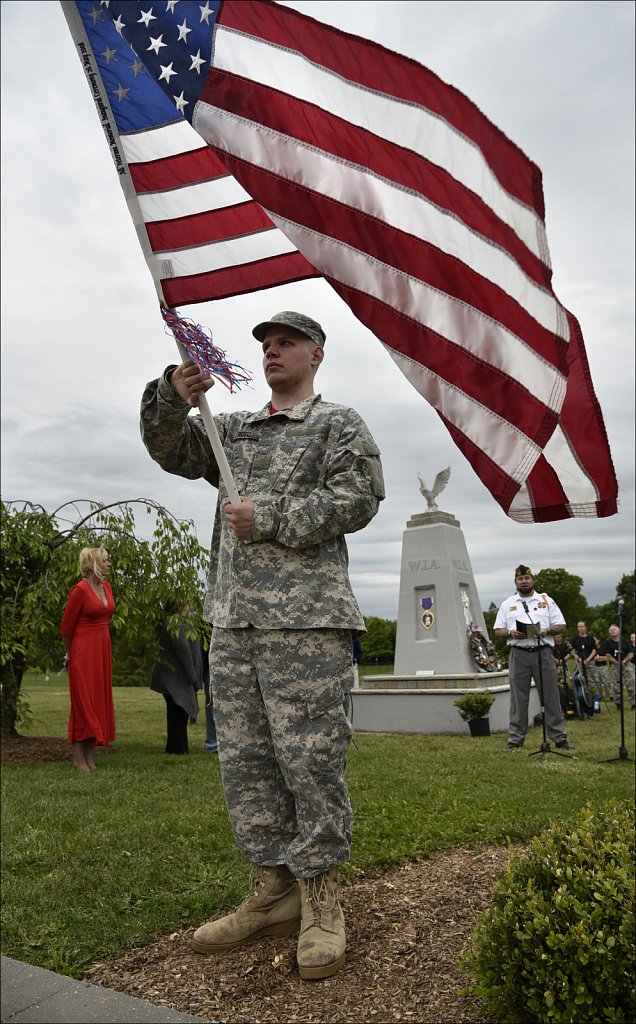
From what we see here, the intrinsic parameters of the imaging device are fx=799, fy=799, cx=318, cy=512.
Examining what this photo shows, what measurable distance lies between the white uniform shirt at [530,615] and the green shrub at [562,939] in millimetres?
7211

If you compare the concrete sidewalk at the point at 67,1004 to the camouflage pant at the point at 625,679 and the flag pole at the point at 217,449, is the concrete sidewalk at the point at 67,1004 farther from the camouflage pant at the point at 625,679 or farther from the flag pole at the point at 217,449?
the camouflage pant at the point at 625,679

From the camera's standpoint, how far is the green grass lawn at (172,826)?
3.50m

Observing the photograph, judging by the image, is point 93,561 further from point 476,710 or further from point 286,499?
point 476,710

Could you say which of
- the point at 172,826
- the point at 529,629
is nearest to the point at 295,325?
the point at 172,826

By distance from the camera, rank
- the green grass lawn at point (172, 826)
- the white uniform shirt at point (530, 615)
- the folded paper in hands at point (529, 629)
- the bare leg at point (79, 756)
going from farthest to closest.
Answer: the white uniform shirt at point (530, 615), the folded paper in hands at point (529, 629), the bare leg at point (79, 756), the green grass lawn at point (172, 826)

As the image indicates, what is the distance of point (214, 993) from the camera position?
272cm

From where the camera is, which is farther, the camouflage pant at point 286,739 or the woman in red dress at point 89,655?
the woman in red dress at point 89,655

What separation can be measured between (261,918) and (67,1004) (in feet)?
2.62

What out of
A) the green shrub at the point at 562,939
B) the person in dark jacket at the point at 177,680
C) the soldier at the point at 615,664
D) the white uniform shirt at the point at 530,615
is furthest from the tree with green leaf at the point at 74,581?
the soldier at the point at 615,664

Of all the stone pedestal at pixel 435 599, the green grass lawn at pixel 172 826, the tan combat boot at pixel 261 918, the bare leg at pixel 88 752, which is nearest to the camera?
the tan combat boot at pixel 261 918

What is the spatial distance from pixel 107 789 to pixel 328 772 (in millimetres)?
4497

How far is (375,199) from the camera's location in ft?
10.1

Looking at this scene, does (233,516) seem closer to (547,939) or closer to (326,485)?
(326,485)

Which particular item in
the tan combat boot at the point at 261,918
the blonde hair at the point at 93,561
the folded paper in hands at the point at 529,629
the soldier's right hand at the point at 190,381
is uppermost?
the soldier's right hand at the point at 190,381
